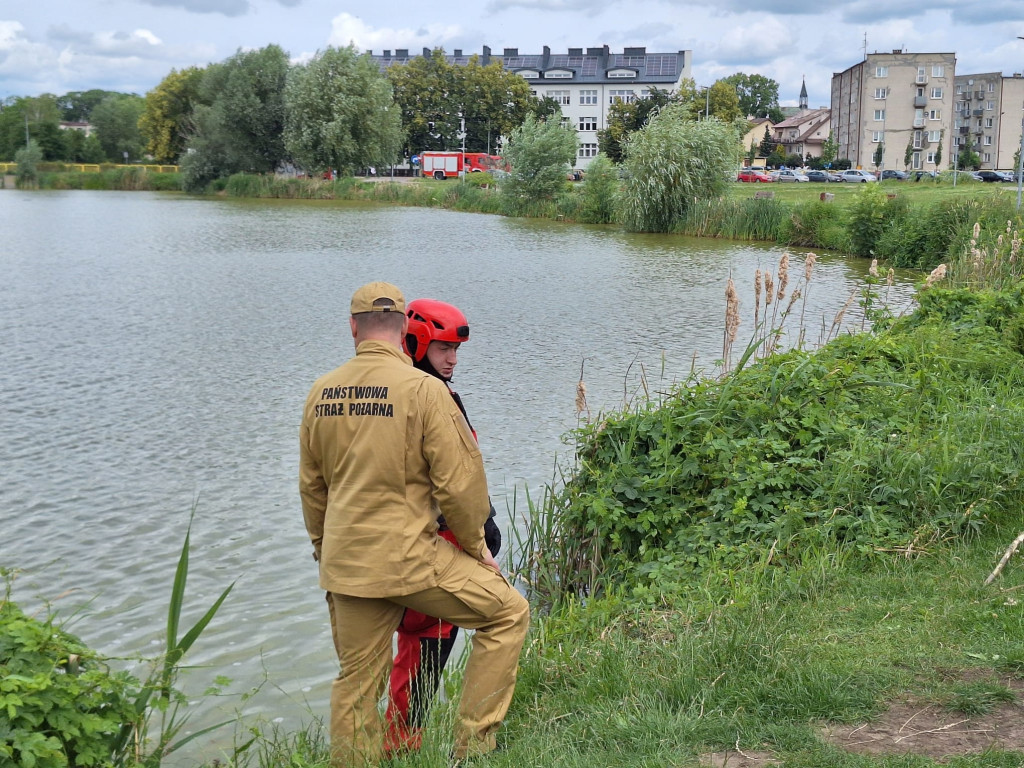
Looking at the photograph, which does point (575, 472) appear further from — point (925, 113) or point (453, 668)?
point (925, 113)

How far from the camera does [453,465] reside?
3.80 m

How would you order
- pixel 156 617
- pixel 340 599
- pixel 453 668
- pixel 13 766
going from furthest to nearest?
pixel 156 617, pixel 453 668, pixel 340 599, pixel 13 766

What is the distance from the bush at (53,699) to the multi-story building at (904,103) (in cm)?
10945

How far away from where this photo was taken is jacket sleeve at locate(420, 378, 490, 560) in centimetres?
375

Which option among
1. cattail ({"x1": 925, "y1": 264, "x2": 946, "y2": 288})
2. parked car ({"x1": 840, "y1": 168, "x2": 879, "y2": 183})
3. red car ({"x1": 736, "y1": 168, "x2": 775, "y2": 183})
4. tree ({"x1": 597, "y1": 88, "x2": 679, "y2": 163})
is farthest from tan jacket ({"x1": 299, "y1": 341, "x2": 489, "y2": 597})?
tree ({"x1": 597, "y1": 88, "x2": 679, "y2": 163})

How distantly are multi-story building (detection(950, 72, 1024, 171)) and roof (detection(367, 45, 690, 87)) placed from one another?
3334 centimetres

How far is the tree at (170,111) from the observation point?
101m

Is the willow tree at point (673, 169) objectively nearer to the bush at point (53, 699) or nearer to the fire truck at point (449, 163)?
the bush at point (53, 699)

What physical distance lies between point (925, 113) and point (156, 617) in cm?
11010

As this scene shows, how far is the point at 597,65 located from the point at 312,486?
441ft

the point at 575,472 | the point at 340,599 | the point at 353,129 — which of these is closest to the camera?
the point at 340,599

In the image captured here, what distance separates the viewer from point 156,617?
6613 mm

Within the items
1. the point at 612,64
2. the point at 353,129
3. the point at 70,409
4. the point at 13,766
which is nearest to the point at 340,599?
the point at 13,766

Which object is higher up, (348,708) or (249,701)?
(348,708)
